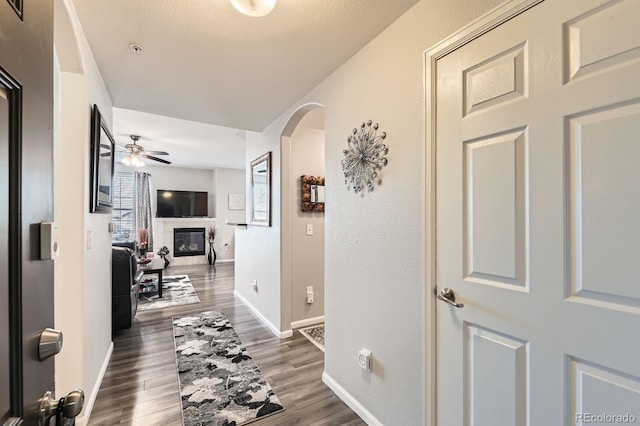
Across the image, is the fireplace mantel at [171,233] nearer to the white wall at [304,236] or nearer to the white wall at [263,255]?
the white wall at [263,255]

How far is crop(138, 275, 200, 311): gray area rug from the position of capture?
12.9ft

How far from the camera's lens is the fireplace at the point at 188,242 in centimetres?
713

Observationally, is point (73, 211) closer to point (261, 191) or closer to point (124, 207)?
point (261, 191)

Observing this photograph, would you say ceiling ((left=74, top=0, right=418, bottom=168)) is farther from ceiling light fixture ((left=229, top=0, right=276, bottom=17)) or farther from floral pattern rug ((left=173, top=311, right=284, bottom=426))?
floral pattern rug ((left=173, top=311, right=284, bottom=426))

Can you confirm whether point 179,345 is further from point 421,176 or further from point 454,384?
point 421,176

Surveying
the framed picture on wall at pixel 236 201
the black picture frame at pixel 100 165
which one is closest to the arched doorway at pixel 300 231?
the black picture frame at pixel 100 165

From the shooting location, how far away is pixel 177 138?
4703 mm

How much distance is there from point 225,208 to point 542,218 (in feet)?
24.6

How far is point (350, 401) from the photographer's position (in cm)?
188

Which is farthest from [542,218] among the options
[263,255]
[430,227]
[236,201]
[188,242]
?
[188,242]

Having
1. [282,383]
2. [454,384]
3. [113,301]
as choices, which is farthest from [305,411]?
[113,301]

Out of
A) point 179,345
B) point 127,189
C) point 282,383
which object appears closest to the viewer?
point 282,383

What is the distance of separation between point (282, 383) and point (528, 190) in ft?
6.91

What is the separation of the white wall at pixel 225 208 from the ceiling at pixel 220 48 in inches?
196
